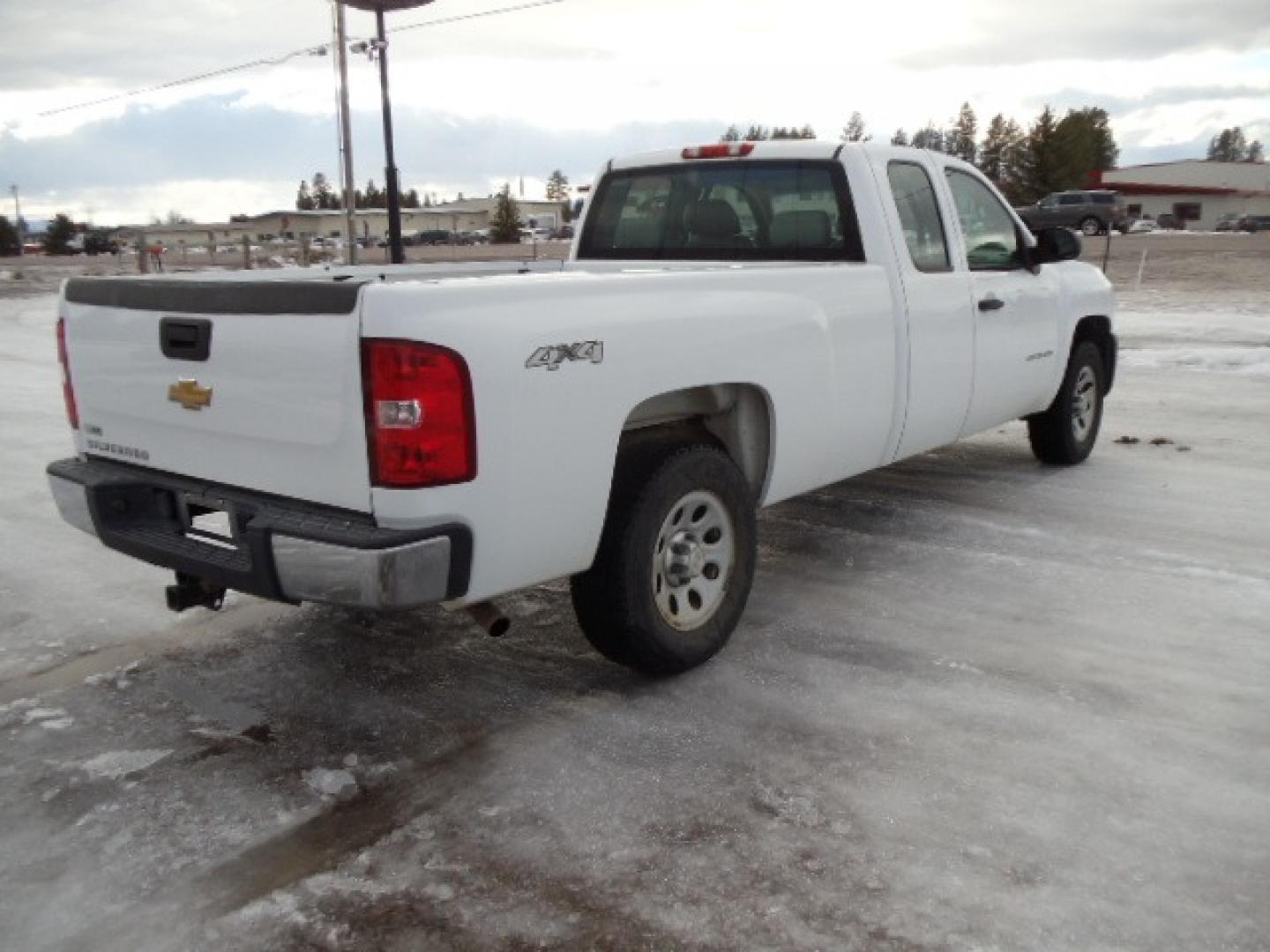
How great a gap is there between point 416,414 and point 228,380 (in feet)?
2.38

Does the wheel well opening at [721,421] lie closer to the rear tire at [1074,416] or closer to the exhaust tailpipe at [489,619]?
the exhaust tailpipe at [489,619]

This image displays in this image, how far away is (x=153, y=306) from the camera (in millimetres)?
3496

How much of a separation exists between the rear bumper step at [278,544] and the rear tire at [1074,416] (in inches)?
198

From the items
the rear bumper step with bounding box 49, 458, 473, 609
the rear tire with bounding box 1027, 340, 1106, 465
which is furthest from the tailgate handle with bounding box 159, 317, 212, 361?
the rear tire with bounding box 1027, 340, 1106, 465

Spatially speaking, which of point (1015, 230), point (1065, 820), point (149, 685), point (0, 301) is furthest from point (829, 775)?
point (0, 301)

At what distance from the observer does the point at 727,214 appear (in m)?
5.41

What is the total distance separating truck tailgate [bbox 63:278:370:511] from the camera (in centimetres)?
302

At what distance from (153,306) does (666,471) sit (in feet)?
5.55

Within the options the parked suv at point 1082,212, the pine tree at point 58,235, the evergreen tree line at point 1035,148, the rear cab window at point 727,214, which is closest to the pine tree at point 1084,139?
the evergreen tree line at point 1035,148

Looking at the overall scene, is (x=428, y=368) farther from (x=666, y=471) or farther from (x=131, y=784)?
(x=131, y=784)

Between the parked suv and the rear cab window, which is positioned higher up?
the parked suv

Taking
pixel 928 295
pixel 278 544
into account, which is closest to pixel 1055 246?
pixel 928 295

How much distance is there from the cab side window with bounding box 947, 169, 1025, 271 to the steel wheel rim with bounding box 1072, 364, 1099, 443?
1362mm

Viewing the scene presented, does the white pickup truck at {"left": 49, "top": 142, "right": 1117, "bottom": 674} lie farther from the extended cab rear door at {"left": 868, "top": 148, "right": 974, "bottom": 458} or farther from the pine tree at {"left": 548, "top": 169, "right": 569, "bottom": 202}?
the pine tree at {"left": 548, "top": 169, "right": 569, "bottom": 202}
